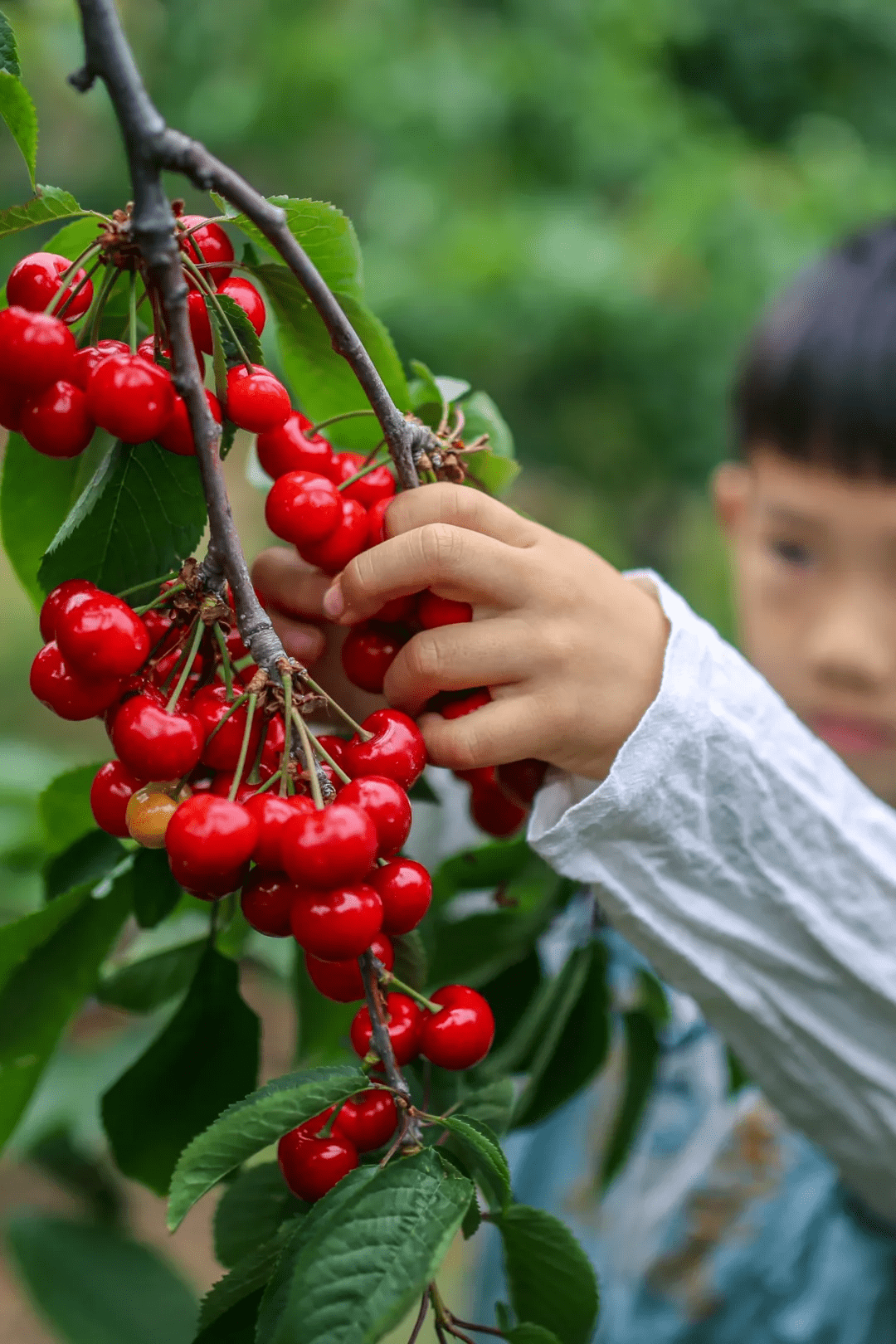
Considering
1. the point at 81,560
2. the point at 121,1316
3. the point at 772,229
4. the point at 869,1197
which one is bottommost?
the point at 121,1316

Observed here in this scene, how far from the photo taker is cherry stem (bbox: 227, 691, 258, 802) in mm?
334

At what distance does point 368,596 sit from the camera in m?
0.41

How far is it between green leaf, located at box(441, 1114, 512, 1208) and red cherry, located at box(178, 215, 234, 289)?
11.3 inches

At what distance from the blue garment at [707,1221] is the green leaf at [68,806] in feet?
1.59

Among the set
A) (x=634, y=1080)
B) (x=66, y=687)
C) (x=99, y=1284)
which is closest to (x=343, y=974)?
(x=66, y=687)

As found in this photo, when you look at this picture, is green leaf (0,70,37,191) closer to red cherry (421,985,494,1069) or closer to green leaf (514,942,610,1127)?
red cherry (421,985,494,1069)

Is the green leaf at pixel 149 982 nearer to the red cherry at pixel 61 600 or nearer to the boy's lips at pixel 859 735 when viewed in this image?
the red cherry at pixel 61 600

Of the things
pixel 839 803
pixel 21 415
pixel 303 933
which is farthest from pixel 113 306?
pixel 839 803

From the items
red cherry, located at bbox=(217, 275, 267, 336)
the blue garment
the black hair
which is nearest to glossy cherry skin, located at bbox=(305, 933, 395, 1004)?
red cherry, located at bbox=(217, 275, 267, 336)

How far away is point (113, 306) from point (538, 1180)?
0.86 metres

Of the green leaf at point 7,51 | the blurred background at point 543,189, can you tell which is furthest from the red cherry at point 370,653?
the blurred background at point 543,189

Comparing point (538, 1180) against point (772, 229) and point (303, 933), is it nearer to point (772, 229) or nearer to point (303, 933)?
point (303, 933)

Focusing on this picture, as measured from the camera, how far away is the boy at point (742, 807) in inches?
16.7

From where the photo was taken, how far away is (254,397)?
377 mm
